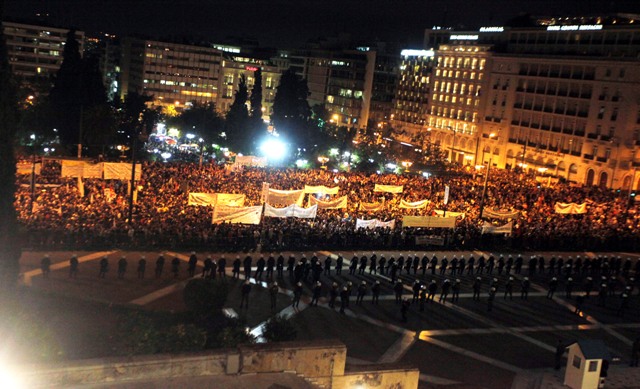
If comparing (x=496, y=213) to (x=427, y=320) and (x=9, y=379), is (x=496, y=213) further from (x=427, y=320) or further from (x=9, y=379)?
(x=9, y=379)

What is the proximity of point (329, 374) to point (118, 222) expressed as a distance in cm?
1792

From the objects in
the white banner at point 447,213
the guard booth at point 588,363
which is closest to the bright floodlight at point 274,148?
the white banner at point 447,213

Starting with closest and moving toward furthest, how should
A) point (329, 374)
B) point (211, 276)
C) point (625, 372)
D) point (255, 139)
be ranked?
A: point (329, 374)
point (625, 372)
point (211, 276)
point (255, 139)

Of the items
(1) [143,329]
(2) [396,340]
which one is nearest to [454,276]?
(2) [396,340]

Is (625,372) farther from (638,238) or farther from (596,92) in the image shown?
(596,92)

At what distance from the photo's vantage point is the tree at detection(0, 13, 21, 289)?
55.6 ft

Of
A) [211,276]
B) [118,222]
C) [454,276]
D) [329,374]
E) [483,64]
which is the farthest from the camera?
[483,64]

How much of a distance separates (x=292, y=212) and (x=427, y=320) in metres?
10.7

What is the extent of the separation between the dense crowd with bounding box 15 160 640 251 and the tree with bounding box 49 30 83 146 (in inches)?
574

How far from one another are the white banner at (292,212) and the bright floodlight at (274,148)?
30.1 m

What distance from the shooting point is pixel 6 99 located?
17.0 m

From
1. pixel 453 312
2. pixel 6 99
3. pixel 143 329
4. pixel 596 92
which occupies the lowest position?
pixel 453 312

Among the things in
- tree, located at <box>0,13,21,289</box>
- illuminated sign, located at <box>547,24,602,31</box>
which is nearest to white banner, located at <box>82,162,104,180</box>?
tree, located at <box>0,13,21,289</box>

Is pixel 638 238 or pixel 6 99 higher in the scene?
pixel 6 99
